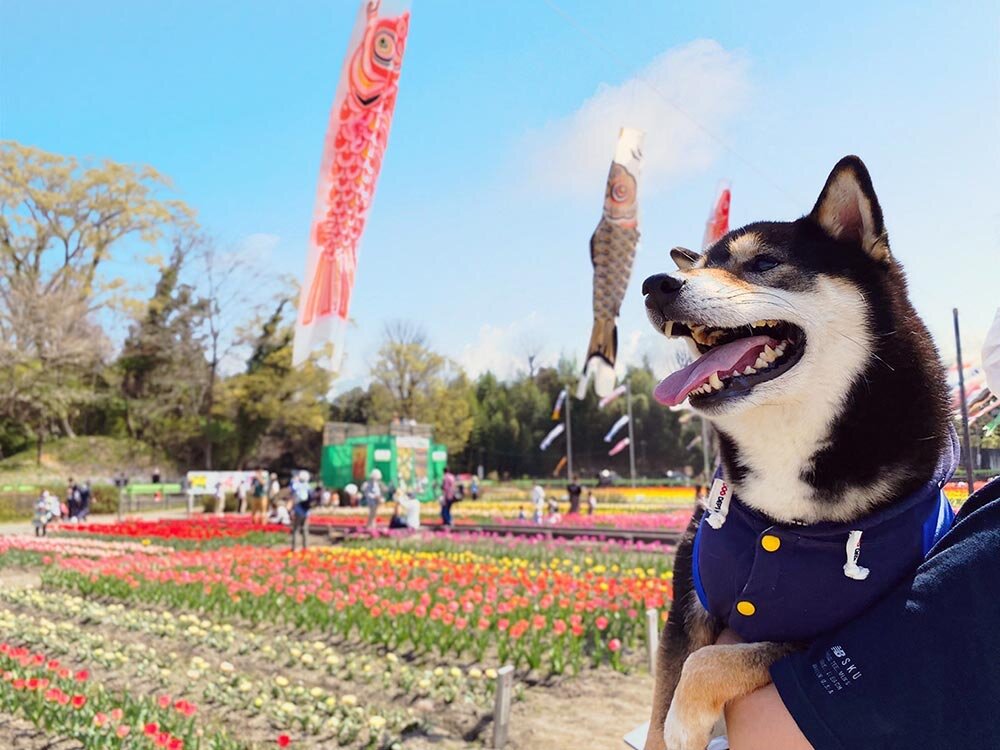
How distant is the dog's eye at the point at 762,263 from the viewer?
154 centimetres

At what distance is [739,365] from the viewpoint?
4.72 ft

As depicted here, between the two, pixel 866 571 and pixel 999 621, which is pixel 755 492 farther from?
pixel 999 621

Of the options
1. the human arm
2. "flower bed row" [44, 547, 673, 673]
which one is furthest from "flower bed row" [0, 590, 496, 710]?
the human arm

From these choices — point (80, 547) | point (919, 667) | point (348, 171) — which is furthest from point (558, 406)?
point (919, 667)

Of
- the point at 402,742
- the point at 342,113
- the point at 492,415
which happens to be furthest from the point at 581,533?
the point at 492,415

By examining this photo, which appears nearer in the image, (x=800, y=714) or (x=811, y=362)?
(x=800, y=714)

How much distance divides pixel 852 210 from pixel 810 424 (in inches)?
16.9

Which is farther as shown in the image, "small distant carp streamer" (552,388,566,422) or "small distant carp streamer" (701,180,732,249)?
"small distant carp streamer" (552,388,566,422)

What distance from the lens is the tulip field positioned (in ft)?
14.3

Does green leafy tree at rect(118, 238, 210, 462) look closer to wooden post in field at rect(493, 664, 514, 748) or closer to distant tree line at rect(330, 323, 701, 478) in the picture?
distant tree line at rect(330, 323, 701, 478)

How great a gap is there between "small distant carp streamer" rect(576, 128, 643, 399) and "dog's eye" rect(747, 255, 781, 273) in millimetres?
12477

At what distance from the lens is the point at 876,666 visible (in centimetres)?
110

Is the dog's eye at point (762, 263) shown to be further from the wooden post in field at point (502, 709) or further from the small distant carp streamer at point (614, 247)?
the small distant carp streamer at point (614, 247)

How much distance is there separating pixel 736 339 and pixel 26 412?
37.9 meters
